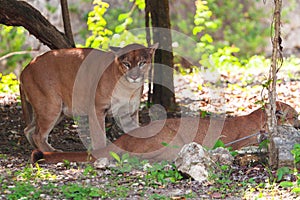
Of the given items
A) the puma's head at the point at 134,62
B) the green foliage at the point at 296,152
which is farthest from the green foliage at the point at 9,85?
the green foliage at the point at 296,152

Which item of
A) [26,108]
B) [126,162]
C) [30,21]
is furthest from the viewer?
[30,21]

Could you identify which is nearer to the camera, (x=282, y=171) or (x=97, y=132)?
(x=282, y=171)

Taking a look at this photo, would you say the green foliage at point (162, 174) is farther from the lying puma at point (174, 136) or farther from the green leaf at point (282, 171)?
the green leaf at point (282, 171)

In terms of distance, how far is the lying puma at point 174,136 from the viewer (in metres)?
5.83

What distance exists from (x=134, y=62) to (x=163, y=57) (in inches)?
54.5

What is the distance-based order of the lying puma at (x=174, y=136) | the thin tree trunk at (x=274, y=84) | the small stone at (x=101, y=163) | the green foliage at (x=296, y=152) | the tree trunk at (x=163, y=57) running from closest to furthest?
the green foliage at (x=296, y=152), the thin tree trunk at (x=274, y=84), the small stone at (x=101, y=163), the lying puma at (x=174, y=136), the tree trunk at (x=163, y=57)

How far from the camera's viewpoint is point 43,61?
22.3 ft

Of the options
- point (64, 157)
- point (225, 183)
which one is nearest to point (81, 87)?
point (64, 157)

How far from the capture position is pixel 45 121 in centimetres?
659

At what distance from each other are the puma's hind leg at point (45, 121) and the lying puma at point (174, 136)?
0.86 meters

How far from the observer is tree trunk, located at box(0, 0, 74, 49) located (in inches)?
276

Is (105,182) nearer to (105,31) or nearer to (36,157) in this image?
(36,157)

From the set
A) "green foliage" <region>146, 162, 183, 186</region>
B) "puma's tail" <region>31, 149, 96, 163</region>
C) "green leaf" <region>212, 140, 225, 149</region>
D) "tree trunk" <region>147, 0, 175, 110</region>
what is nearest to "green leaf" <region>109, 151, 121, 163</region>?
"puma's tail" <region>31, 149, 96, 163</region>

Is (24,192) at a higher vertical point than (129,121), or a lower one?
lower
